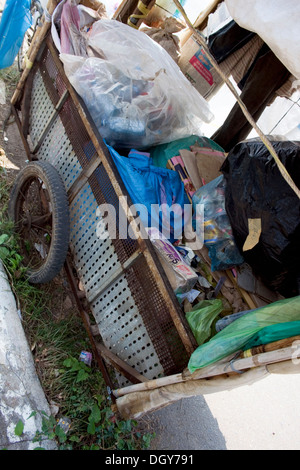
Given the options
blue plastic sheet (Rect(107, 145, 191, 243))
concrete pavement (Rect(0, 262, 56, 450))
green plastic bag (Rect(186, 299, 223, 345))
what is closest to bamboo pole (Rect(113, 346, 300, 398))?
green plastic bag (Rect(186, 299, 223, 345))

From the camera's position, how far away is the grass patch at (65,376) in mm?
2334

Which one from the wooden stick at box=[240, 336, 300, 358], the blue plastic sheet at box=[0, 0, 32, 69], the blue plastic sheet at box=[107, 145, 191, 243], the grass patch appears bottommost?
the grass patch

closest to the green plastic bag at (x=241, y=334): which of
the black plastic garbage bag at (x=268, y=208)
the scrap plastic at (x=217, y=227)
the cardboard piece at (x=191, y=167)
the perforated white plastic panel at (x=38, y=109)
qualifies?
the black plastic garbage bag at (x=268, y=208)

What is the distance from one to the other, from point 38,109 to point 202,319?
2437 mm

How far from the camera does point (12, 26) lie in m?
3.19

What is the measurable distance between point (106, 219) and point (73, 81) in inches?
42.3

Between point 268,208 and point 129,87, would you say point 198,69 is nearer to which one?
point 129,87

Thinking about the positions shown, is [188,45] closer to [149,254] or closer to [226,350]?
[149,254]

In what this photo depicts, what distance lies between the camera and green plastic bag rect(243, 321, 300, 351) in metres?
1.55

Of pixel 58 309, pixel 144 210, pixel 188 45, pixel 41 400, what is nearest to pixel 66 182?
pixel 144 210

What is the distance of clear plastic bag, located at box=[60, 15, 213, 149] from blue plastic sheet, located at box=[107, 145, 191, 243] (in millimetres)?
222

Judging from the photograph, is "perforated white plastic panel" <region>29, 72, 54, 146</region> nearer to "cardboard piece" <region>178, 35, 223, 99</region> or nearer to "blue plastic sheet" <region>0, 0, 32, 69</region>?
"blue plastic sheet" <region>0, 0, 32, 69</region>

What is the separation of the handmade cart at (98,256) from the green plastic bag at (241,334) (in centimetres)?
6

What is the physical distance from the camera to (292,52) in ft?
5.09
